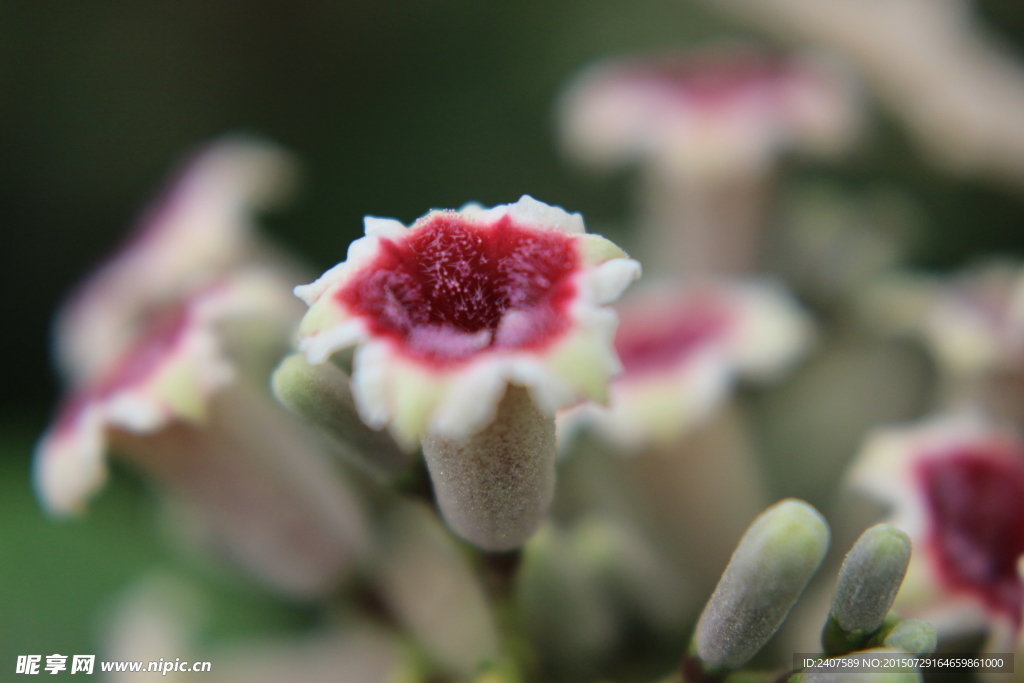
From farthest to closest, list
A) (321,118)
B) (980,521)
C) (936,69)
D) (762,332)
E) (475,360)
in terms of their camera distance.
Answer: (321,118), (936,69), (762,332), (980,521), (475,360)

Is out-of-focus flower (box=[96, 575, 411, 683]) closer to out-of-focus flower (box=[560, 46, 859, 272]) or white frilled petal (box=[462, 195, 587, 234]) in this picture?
white frilled petal (box=[462, 195, 587, 234])

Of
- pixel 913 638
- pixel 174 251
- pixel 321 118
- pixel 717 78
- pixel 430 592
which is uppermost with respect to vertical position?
pixel 321 118

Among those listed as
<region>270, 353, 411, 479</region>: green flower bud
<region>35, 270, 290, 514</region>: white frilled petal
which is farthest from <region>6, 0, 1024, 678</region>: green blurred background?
<region>270, 353, 411, 479</region>: green flower bud

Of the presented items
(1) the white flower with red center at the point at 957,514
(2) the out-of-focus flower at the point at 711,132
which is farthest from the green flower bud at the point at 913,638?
(2) the out-of-focus flower at the point at 711,132

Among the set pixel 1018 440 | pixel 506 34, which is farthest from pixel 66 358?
pixel 1018 440

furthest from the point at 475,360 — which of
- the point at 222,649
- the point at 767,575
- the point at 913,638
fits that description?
the point at 222,649

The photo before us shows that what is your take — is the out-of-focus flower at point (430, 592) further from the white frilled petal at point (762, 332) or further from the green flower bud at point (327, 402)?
the white frilled petal at point (762, 332)

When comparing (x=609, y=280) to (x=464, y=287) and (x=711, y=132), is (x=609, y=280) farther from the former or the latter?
(x=711, y=132)
